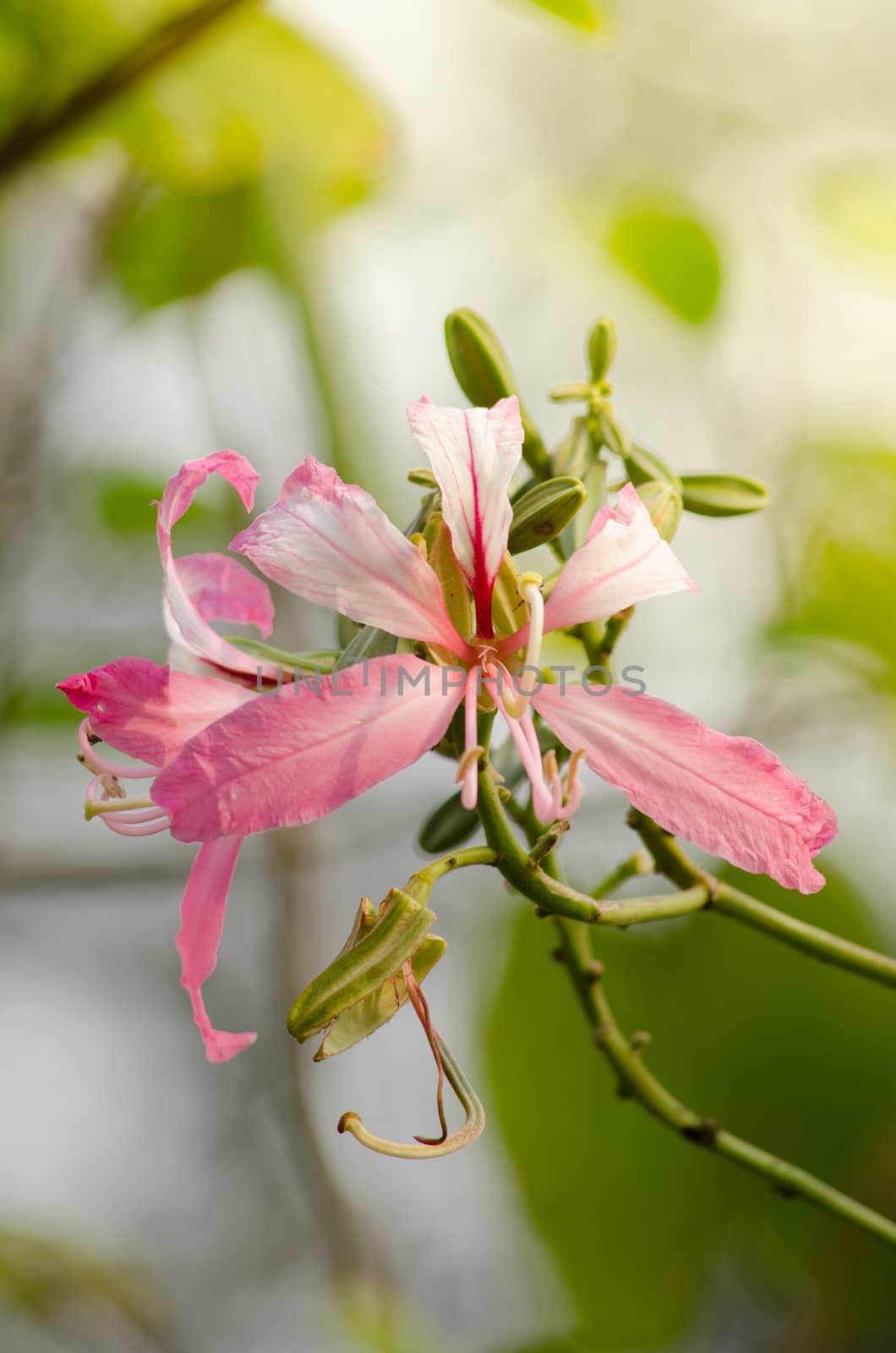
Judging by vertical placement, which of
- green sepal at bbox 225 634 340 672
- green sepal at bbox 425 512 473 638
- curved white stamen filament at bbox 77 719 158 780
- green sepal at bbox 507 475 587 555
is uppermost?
green sepal at bbox 507 475 587 555

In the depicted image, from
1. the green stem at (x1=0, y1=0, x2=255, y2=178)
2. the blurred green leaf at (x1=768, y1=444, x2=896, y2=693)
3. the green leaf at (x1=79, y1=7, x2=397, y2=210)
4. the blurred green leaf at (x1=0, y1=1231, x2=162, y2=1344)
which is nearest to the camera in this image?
the green stem at (x1=0, y1=0, x2=255, y2=178)

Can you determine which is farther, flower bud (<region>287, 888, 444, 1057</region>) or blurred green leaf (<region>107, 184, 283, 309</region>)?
blurred green leaf (<region>107, 184, 283, 309</region>)

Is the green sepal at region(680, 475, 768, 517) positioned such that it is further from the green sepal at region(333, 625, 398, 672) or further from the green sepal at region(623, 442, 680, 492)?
the green sepal at region(333, 625, 398, 672)

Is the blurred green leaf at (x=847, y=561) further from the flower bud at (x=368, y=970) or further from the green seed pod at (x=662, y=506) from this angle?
the flower bud at (x=368, y=970)

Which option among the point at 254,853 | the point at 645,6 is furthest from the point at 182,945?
the point at 645,6

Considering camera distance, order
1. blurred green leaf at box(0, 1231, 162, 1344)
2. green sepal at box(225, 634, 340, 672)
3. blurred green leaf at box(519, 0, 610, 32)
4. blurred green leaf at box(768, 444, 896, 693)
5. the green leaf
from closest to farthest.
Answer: green sepal at box(225, 634, 340, 672)
blurred green leaf at box(519, 0, 610, 32)
the green leaf
blurred green leaf at box(768, 444, 896, 693)
blurred green leaf at box(0, 1231, 162, 1344)

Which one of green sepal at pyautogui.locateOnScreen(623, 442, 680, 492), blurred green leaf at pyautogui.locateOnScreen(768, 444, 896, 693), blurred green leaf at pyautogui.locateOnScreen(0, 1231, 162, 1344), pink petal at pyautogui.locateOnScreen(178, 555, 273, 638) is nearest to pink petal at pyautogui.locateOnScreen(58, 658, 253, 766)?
pink petal at pyautogui.locateOnScreen(178, 555, 273, 638)

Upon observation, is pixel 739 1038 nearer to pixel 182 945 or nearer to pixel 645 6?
pixel 182 945
